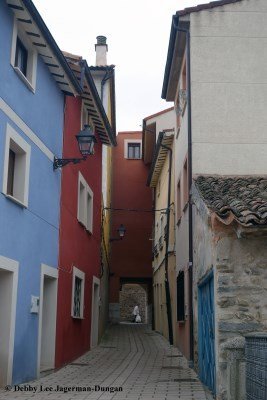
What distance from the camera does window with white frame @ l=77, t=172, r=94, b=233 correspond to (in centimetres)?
1549

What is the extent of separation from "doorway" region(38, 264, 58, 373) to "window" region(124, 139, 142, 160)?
1990cm

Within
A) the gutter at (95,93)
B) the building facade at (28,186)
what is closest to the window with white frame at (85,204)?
the gutter at (95,93)

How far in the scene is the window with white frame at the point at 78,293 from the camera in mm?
14494

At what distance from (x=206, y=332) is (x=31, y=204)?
403cm

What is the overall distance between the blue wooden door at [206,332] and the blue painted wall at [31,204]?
10.5 ft

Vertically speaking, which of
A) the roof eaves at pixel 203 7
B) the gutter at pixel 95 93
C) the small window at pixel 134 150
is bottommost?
the gutter at pixel 95 93

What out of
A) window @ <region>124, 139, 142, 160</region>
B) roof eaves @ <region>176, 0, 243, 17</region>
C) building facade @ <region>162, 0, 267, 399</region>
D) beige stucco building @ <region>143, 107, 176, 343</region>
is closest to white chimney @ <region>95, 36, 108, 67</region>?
beige stucco building @ <region>143, 107, 176, 343</region>

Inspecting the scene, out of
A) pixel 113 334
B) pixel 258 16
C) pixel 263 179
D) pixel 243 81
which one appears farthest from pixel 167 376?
pixel 113 334

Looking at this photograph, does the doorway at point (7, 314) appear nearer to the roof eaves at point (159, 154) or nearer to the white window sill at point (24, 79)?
the white window sill at point (24, 79)

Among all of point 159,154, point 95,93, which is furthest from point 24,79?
point 159,154

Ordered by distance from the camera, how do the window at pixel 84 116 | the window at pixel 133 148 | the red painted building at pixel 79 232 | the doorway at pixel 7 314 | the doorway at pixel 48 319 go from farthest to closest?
the window at pixel 133 148 < the window at pixel 84 116 < the red painted building at pixel 79 232 < the doorway at pixel 48 319 < the doorway at pixel 7 314

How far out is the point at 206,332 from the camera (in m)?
10.2

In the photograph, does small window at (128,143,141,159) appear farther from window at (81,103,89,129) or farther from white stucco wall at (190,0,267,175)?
white stucco wall at (190,0,267,175)

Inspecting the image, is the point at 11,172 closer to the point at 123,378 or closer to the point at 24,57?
the point at 24,57
